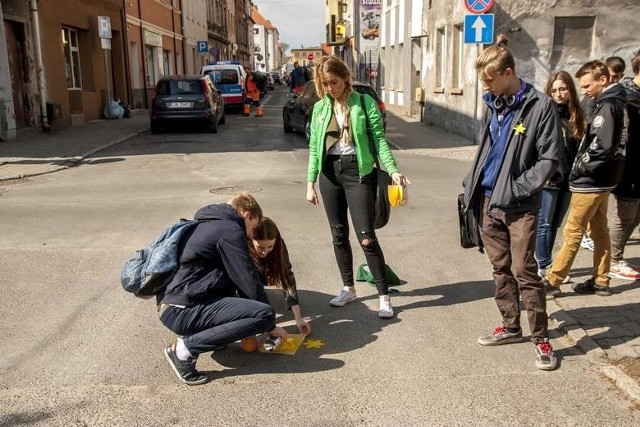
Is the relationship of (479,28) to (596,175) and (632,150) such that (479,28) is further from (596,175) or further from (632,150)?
(596,175)

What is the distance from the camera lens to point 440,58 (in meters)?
20.8

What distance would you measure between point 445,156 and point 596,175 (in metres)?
9.86

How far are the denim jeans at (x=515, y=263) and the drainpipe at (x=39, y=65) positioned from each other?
16922 mm

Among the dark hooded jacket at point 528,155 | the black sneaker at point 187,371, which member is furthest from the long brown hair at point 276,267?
the dark hooded jacket at point 528,155

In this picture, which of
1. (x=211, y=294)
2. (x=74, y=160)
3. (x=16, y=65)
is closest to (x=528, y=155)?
(x=211, y=294)

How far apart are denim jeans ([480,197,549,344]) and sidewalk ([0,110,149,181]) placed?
9.52 metres

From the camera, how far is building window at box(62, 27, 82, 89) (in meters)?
22.2

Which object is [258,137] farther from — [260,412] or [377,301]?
[260,412]

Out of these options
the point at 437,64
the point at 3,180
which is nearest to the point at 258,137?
the point at 437,64

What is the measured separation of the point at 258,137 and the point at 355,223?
1373cm

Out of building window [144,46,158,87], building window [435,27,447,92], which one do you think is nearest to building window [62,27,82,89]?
building window [144,46,158,87]

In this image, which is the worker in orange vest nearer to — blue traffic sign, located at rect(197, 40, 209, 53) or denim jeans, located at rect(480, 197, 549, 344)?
blue traffic sign, located at rect(197, 40, 209, 53)

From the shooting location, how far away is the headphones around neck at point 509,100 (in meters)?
3.82

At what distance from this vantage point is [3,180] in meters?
11.0
